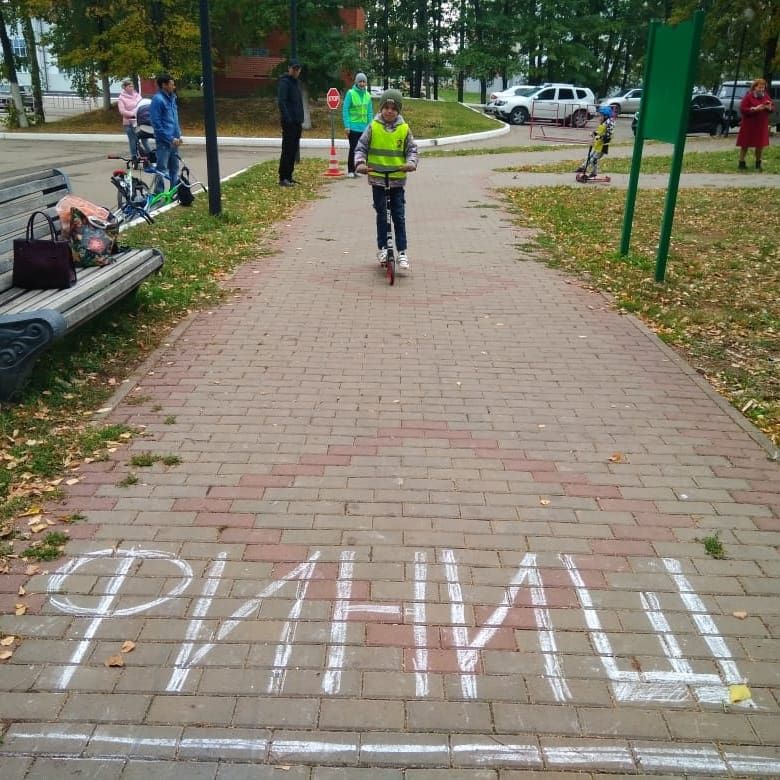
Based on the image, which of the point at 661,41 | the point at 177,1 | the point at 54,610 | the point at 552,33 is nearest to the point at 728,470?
the point at 54,610

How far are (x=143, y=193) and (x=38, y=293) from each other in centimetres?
630

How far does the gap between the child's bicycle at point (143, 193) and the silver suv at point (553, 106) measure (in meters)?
28.7

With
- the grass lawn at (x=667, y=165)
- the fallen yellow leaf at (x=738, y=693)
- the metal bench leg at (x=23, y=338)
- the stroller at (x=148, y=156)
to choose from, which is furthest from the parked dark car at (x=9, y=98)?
the fallen yellow leaf at (x=738, y=693)

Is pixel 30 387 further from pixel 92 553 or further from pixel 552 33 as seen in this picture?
pixel 552 33

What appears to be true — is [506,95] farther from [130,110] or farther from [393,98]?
[393,98]

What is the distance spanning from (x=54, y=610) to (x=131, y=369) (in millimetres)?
2844

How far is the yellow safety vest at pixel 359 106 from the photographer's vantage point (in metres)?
14.8

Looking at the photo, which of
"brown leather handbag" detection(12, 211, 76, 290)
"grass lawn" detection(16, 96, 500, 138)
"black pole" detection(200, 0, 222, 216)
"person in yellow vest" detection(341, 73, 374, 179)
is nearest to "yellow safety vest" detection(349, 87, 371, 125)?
"person in yellow vest" detection(341, 73, 374, 179)

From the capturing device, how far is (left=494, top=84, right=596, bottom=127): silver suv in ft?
126

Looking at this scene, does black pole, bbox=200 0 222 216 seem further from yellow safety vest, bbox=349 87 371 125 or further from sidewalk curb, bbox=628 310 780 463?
sidewalk curb, bbox=628 310 780 463

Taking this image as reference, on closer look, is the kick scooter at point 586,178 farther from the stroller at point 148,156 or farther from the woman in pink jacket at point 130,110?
the woman in pink jacket at point 130,110

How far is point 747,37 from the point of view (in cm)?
3475

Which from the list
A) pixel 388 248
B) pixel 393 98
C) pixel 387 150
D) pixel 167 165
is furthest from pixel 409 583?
pixel 167 165

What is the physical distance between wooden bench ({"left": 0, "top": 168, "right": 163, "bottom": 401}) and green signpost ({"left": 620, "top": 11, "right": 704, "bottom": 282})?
194 inches
